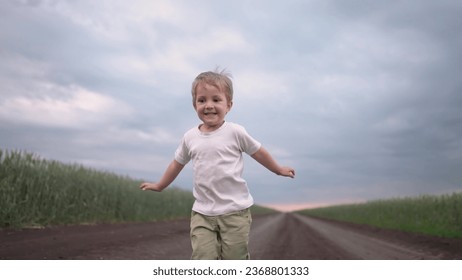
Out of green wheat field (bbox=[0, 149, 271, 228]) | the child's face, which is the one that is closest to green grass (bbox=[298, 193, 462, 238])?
green wheat field (bbox=[0, 149, 271, 228])

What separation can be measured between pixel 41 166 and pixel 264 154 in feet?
42.9

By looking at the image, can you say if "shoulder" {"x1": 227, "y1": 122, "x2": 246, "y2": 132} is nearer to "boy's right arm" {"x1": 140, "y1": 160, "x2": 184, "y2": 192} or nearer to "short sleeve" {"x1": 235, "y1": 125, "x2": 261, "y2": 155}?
"short sleeve" {"x1": 235, "y1": 125, "x2": 261, "y2": 155}

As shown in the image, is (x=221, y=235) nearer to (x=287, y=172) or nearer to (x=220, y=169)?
(x=220, y=169)

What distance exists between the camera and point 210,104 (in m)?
3.73

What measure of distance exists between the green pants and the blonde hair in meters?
1.06

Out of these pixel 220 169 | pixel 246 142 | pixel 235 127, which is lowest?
pixel 220 169

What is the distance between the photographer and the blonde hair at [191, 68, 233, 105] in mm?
3725

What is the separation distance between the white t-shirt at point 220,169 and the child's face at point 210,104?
0.18 m

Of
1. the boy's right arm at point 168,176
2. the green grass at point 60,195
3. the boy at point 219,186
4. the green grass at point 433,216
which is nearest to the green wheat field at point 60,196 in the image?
the green grass at point 60,195

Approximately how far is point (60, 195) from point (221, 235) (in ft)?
40.6

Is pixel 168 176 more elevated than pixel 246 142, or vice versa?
pixel 246 142

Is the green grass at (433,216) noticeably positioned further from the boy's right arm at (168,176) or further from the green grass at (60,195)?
the boy's right arm at (168,176)

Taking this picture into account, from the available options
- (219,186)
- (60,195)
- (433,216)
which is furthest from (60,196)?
(433,216)
